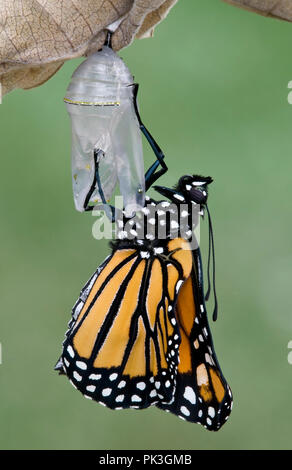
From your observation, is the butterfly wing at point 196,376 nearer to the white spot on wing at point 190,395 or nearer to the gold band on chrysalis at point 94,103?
the white spot on wing at point 190,395

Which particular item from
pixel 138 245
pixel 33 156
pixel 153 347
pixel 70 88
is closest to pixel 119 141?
pixel 70 88

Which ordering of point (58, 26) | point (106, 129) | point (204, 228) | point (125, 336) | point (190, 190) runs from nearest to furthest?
point (58, 26) → point (106, 129) → point (190, 190) → point (125, 336) → point (204, 228)

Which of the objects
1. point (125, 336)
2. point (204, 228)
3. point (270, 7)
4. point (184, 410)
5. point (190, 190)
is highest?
point (270, 7)

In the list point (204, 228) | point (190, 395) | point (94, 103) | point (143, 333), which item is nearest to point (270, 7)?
point (94, 103)

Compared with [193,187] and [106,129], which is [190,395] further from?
[106,129]

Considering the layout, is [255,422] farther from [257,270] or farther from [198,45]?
[198,45]

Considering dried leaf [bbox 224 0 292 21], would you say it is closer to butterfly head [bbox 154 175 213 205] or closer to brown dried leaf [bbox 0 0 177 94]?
brown dried leaf [bbox 0 0 177 94]
